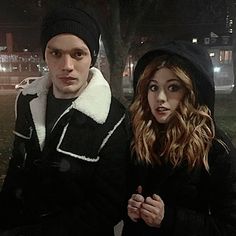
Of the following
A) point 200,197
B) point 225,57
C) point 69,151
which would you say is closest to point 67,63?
point 69,151

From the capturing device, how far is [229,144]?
6.17 feet

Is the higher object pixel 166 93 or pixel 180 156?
pixel 166 93

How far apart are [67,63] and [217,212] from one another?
1029 mm

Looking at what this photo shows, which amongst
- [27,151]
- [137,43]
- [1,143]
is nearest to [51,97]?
[27,151]

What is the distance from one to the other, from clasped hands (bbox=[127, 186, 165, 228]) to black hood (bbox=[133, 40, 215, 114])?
1.83 ft

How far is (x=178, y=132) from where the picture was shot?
6.25 ft

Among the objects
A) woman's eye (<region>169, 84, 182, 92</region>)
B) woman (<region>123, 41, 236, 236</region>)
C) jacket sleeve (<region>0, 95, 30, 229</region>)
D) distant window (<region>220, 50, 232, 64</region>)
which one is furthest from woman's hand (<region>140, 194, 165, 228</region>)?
distant window (<region>220, 50, 232, 64</region>)

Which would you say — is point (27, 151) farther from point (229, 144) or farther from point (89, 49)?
point (229, 144)

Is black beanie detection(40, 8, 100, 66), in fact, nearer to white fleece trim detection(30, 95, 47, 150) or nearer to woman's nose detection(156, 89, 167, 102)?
white fleece trim detection(30, 95, 47, 150)

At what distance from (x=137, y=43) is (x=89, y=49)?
22682mm

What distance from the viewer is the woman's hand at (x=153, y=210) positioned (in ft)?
5.76

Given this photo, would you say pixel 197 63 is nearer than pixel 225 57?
Yes

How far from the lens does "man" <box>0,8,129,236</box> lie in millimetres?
1875

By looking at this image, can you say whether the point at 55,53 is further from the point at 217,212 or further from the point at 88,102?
the point at 217,212
